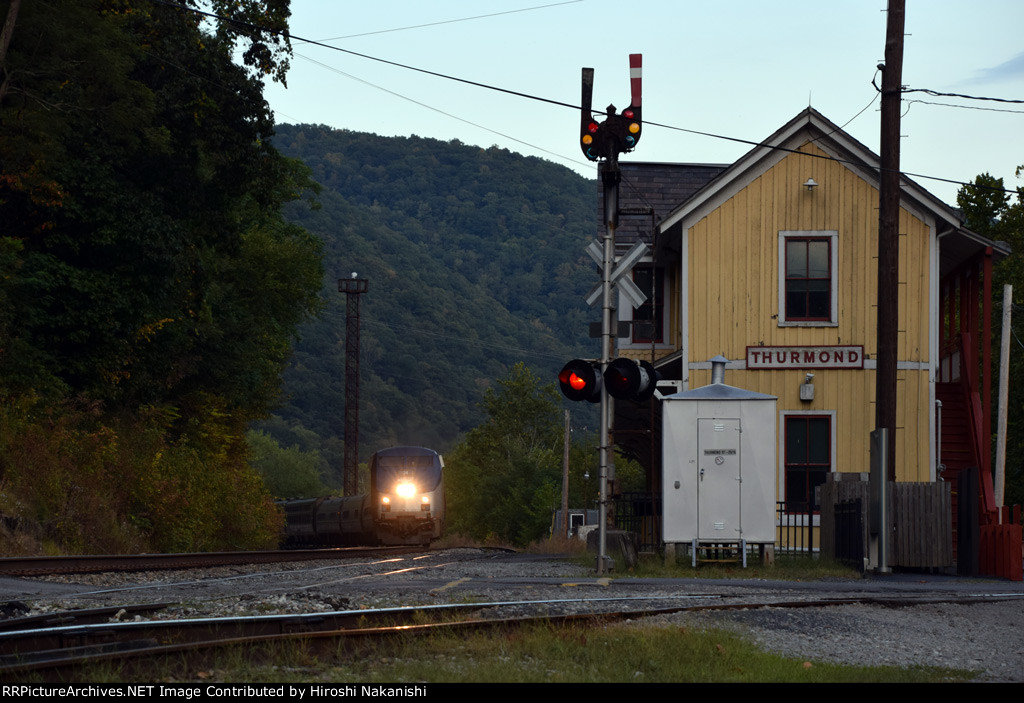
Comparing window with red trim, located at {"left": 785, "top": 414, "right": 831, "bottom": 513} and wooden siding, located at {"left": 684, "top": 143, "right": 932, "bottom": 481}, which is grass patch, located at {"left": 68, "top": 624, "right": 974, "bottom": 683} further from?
wooden siding, located at {"left": 684, "top": 143, "right": 932, "bottom": 481}

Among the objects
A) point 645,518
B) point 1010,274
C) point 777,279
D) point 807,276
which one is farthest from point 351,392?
point 645,518

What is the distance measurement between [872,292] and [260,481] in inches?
889

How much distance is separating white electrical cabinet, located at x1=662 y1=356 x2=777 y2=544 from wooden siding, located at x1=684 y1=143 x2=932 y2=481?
18.4 ft

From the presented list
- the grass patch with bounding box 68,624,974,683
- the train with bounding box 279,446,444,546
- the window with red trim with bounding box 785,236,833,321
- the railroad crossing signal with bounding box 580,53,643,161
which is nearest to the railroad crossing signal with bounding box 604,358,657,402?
the railroad crossing signal with bounding box 580,53,643,161

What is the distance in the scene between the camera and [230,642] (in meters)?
8.59

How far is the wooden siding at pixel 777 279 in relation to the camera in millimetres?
24703

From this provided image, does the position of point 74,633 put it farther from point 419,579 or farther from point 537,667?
point 419,579

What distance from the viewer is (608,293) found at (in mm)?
17188

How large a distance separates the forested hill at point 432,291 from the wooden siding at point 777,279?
9002 centimetres

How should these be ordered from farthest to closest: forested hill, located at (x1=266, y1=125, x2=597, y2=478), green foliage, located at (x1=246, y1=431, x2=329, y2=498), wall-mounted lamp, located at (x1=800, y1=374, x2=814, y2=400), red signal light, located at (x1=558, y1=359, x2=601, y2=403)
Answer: forested hill, located at (x1=266, y1=125, x2=597, y2=478)
green foliage, located at (x1=246, y1=431, x2=329, y2=498)
wall-mounted lamp, located at (x1=800, y1=374, x2=814, y2=400)
red signal light, located at (x1=558, y1=359, x2=601, y2=403)

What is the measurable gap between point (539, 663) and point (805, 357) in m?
17.2

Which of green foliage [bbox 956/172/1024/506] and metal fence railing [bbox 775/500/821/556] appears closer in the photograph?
metal fence railing [bbox 775/500/821/556]

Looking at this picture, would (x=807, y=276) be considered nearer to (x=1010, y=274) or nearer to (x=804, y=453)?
(x=804, y=453)

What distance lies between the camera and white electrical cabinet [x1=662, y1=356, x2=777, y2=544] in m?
19.0
